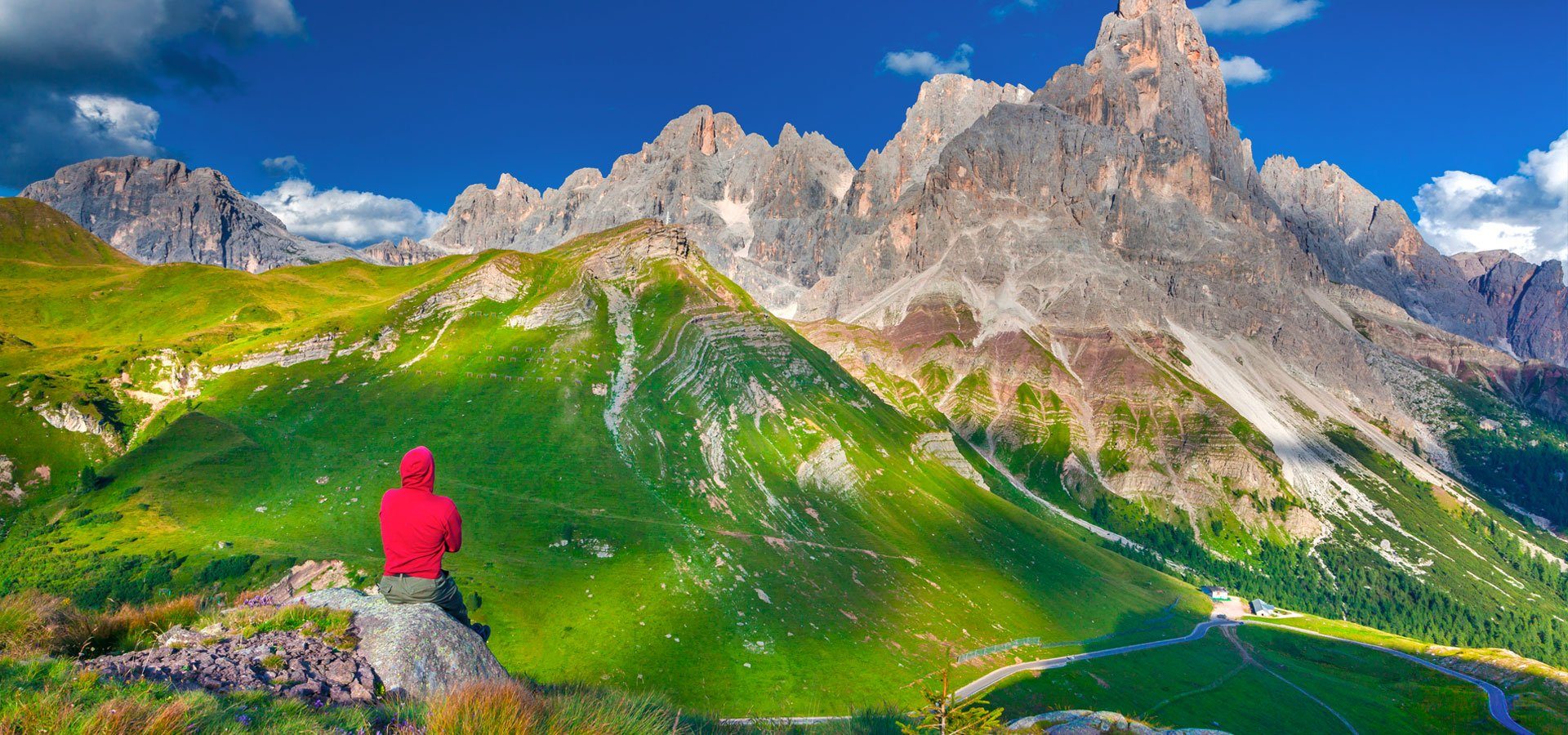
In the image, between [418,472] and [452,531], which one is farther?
[452,531]

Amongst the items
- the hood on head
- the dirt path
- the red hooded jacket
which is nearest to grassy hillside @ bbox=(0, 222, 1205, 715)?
the dirt path

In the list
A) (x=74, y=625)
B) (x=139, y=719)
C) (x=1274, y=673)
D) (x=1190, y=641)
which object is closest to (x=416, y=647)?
(x=74, y=625)

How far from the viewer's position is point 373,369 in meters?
114

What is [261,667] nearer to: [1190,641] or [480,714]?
[480,714]

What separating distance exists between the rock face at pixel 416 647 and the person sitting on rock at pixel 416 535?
0.42 meters

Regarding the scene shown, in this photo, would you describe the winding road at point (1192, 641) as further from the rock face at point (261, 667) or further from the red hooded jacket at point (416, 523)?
the rock face at point (261, 667)

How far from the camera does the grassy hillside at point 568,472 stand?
71.2 meters

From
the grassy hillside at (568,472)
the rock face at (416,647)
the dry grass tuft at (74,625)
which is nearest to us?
the dry grass tuft at (74,625)

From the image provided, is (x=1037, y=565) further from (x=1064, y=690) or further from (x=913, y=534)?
(x=1064, y=690)

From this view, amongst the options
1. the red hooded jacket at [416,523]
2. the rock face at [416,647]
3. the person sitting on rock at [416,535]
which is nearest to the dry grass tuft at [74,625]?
the rock face at [416,647]

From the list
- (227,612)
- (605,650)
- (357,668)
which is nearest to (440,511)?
(357,668)

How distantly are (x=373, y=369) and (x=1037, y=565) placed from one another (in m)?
124

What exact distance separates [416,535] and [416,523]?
0.88 ft

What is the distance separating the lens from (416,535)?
49.2 feet
